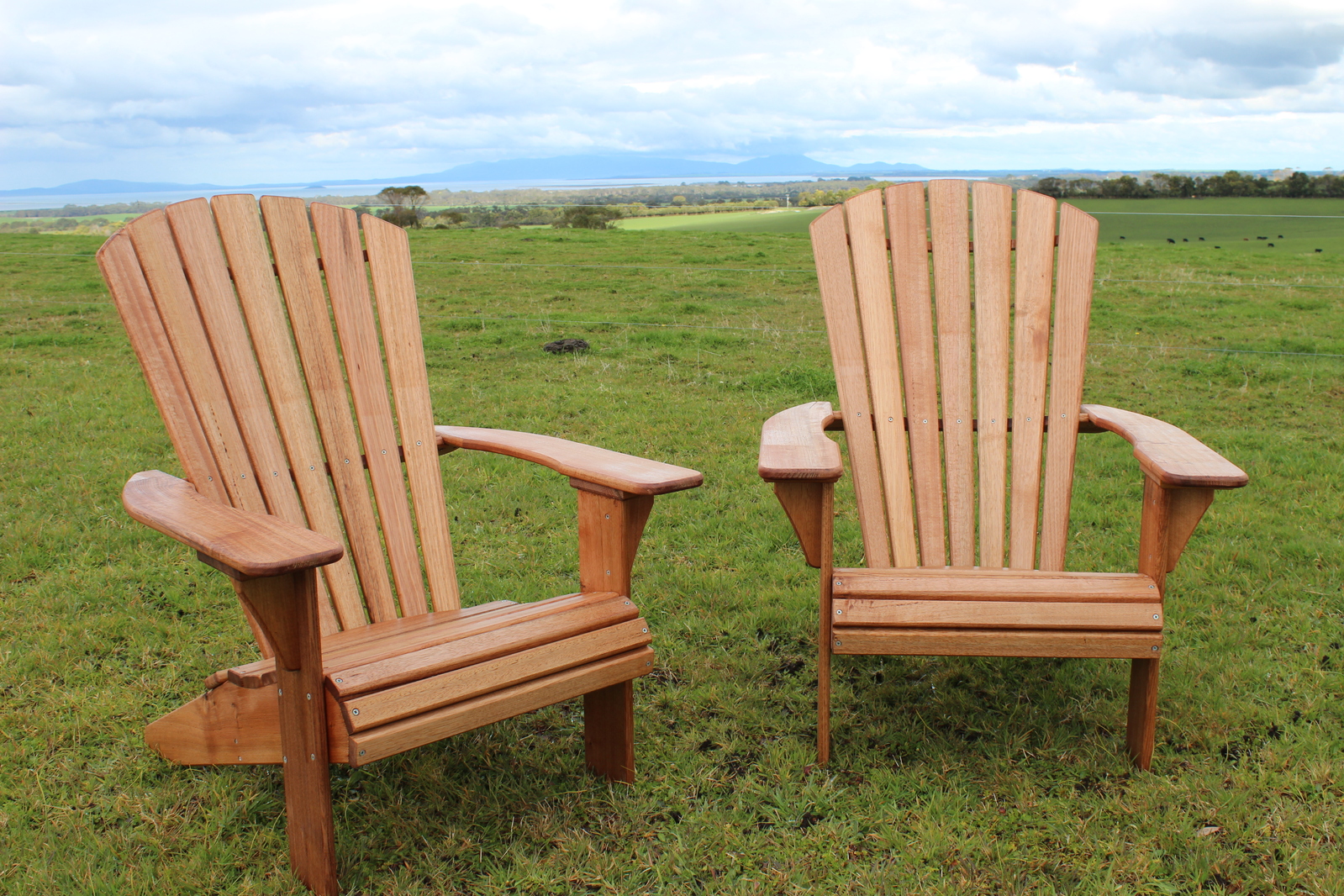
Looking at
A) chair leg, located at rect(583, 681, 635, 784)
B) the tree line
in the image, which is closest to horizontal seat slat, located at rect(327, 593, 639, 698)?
chair leg, located at rect(583, 681, 635, 784)

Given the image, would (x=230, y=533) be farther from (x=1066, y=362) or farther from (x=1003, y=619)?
(x=1066, y=362)

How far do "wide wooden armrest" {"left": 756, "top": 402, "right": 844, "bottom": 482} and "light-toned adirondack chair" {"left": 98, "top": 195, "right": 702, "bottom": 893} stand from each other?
21cm

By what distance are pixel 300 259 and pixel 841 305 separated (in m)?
1.42

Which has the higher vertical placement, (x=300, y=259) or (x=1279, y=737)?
(x=300, y=259)

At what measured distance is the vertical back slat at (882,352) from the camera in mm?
2541

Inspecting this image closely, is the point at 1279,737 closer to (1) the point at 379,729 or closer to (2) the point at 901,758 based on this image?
(2) the point at 901,758

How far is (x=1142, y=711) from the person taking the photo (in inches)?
83.0

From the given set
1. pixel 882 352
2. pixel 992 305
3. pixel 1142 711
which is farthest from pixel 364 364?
pixel 1142 711

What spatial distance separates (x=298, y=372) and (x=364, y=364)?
162 millimetres

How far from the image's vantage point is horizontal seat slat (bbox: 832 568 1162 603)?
201cm

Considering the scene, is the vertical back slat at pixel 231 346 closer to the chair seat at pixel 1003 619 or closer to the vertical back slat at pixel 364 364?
the vertical back slat at pixel 364 364

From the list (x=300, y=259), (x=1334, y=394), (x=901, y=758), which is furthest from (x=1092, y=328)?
(x=300, y=259)

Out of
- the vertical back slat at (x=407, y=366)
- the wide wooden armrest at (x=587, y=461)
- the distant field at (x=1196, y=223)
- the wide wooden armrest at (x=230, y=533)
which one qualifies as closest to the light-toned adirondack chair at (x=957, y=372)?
the wide wooden armrest at (x=587, y=461)

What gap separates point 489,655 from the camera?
1.77 meters
